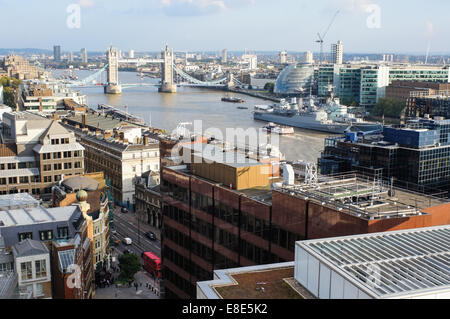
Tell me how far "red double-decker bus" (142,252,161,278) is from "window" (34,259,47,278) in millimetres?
5817

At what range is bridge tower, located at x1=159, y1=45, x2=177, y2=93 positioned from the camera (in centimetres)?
8456

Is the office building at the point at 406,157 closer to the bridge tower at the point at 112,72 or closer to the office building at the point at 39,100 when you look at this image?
the office building at the point at 39,100

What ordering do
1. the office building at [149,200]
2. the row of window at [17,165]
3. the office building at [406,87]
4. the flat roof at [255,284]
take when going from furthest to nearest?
the office building at [406,87], the office building at [149,200], the row of window at [17,165], the flat roof at [255,284]

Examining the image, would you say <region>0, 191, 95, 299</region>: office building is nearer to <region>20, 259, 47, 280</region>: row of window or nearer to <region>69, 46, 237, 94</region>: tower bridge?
<region>20, 259, 47, 280</region>: row of window

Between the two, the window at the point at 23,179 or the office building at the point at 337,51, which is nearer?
the window at the point at 23,179

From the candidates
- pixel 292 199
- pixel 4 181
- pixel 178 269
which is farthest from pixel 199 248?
pixel 4 181

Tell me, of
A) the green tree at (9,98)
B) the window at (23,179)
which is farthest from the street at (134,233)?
the green tree at (9,98)

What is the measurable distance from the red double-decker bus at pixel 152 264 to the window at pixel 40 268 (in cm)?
582

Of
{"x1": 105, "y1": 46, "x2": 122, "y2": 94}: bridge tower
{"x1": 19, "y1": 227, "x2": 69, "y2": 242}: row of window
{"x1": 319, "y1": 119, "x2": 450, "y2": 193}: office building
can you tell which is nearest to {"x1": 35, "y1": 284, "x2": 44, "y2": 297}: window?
{"x1": 19, "y1": 227, "x2": 69, "y2": 242}: row of window

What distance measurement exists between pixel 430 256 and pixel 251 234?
3535mm

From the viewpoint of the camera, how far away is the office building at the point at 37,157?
1848 centimetres
